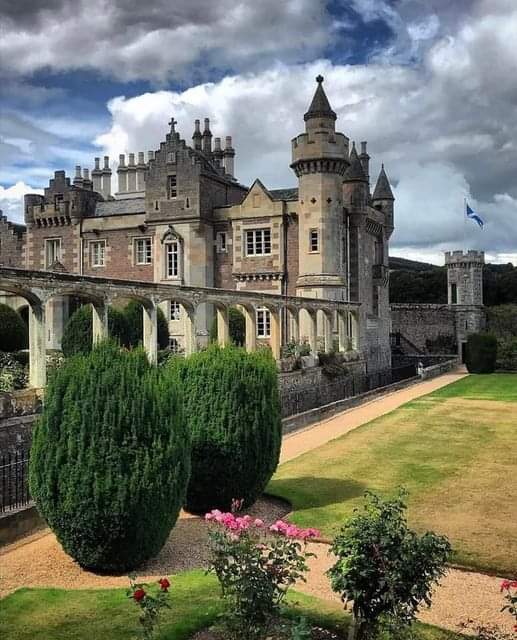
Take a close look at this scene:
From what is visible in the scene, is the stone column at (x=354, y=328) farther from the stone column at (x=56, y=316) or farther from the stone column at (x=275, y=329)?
the stone column at (x=56, y=316)

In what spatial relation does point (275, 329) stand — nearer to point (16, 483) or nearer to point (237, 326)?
point (237, 326)

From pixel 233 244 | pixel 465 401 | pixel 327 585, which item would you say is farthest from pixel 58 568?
pixel 233 244

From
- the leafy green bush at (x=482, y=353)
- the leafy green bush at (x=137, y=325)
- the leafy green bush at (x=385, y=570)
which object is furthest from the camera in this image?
the leafy green bush at (x=482, y=353)

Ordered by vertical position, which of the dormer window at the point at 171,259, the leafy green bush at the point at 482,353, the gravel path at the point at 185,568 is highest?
the dormer window at the point at 171,259

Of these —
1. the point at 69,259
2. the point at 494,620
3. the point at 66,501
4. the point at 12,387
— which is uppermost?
the point at 69,259

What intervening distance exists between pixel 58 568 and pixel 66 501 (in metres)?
1.22

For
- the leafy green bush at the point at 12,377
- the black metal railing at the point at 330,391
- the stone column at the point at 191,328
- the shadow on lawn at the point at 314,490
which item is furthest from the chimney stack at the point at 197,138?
the shadow on lawn at the point at 314,490

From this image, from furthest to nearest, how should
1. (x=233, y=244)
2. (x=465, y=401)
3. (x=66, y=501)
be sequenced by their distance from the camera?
1. (x=233, y=244)
2. (x=465, y=401)
3. (x=66, y=501)

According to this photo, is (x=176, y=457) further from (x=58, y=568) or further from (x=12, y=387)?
(x=12, y=387)

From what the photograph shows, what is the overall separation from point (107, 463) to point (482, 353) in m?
37.0

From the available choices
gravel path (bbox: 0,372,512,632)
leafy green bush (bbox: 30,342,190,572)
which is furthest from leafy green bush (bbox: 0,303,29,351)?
leafy green bush (bbox: 30,342,190,572)

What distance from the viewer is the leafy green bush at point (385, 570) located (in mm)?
5613

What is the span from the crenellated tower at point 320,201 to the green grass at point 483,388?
723cm

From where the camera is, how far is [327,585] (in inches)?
324
